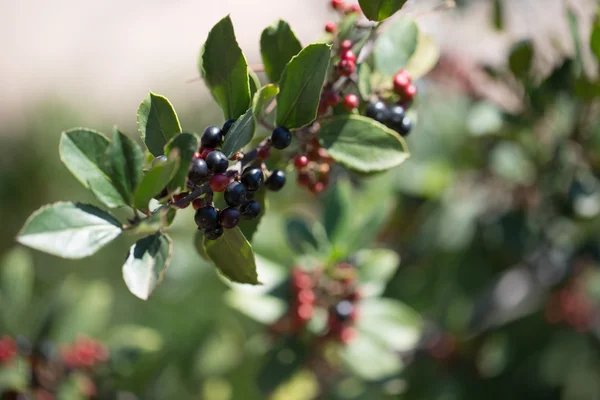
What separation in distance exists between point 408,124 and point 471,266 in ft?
2.98

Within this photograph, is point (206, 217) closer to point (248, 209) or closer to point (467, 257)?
point (248, 209)

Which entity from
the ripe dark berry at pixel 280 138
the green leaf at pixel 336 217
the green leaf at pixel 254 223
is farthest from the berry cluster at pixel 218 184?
the green leaf at pixel 336 217

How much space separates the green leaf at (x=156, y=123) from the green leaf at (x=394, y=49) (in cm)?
36

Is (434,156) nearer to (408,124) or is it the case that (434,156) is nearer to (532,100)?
(532,100)

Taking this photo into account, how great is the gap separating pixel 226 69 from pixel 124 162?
18cm

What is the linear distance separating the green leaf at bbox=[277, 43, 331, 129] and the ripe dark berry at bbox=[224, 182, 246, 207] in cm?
14

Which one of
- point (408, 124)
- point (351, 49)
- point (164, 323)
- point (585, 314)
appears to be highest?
point (351, 49)

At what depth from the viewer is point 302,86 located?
82 centimetres

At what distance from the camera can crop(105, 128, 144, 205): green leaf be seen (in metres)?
0.79

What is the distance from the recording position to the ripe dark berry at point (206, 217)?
0.77 meters

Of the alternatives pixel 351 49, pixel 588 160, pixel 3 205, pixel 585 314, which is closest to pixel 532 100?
pixel 588 160

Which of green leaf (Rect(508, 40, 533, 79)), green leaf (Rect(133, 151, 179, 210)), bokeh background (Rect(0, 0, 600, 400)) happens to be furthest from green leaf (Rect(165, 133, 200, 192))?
green leaf (Rect(508, 40, 533, 79))

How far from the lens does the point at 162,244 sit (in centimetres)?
78

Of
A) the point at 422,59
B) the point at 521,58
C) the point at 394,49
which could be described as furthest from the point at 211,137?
the point at 521,58
